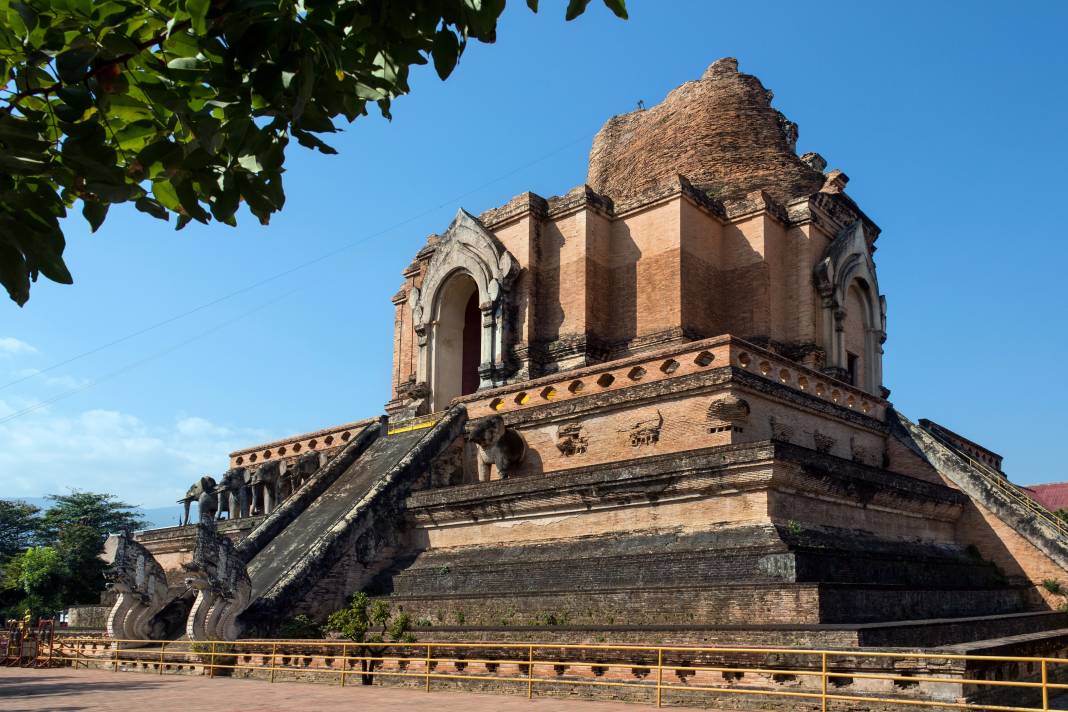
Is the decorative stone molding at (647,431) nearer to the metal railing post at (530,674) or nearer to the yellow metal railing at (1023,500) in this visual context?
the metal railing post at (530,674)

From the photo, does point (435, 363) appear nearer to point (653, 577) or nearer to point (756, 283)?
point (756, 283)

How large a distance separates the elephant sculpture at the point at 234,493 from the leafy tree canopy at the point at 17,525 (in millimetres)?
30590

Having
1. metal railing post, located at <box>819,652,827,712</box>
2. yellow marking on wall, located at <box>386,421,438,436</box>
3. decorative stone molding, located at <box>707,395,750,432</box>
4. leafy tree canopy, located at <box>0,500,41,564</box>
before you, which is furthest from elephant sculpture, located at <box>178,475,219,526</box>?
leafy tree canopy, located at <box>0,500,41,564</box>

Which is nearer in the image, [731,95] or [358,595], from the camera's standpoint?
[358,595]

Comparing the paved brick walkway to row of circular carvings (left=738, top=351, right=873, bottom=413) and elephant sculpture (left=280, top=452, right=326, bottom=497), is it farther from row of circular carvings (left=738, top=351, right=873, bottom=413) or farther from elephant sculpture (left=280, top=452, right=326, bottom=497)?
elephant sculpture (left=280, top=452, right=326, bottom=497)

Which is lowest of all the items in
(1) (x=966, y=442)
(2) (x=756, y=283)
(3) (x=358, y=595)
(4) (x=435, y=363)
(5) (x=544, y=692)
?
(5) (x=544, y=692)

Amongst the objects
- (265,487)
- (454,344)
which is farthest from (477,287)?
(265,487)

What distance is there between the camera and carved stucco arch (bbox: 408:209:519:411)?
2066 cm

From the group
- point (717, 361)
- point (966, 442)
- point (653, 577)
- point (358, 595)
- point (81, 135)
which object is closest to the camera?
point (81, 135)

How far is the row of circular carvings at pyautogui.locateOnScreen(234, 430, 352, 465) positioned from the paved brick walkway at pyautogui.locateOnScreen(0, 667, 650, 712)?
8355 mm

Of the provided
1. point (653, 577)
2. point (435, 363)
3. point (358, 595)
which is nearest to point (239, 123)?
point (653, 577)

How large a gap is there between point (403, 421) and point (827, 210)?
33.6 ft

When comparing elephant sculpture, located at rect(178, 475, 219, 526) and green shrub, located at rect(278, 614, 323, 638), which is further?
elephant sculpture, located at rect(178, 475, 219, 526)

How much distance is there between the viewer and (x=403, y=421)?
20859 mm
